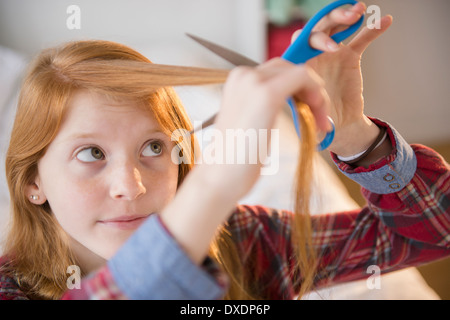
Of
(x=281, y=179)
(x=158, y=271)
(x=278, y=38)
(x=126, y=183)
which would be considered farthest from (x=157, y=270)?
(x=278, y=38)

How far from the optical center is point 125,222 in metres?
0.48

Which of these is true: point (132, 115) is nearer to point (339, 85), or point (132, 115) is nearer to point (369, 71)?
point (339, 85)

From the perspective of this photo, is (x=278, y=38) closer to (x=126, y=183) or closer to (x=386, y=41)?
(x=386, y=41)

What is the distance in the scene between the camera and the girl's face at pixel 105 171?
1.56 feet

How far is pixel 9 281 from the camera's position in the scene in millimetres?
547

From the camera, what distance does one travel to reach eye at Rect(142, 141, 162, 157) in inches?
19.7

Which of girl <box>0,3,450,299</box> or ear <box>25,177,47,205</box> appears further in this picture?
ear <box>25,177,47,205</box>

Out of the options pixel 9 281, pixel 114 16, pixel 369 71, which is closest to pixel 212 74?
pixel 9 281

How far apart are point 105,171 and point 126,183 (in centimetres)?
4

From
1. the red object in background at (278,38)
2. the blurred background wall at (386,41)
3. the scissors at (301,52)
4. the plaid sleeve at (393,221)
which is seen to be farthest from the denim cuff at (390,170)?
the red object in background at (278,38)

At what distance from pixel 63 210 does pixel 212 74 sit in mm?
228

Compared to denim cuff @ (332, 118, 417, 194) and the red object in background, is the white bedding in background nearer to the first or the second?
denim cuff @ (332, 118, 417, 194)

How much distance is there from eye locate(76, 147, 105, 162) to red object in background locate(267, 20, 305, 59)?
1589 mm

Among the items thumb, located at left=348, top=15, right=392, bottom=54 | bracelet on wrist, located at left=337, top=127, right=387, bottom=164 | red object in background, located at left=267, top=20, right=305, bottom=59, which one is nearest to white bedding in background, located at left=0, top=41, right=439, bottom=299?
bracelet on wrist, located at left=337, top=127, right=387, bottom=164
